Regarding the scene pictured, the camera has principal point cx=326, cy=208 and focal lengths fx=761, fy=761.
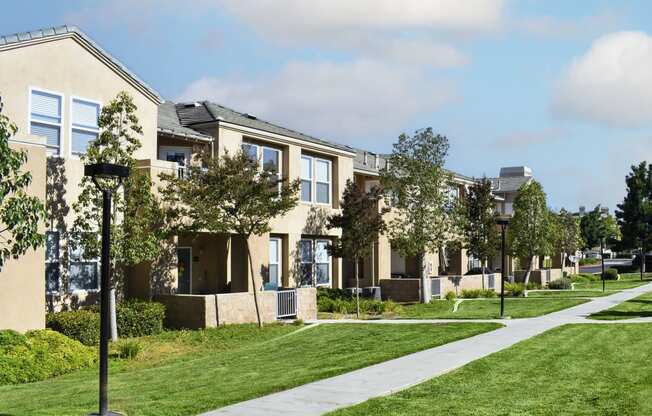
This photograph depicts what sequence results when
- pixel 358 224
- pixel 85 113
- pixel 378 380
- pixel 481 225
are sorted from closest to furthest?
1. pixel 378 380
2. pixel 85 113
3. pixel 358 224
4. pixel 481 225

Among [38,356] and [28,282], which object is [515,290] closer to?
[28,282]

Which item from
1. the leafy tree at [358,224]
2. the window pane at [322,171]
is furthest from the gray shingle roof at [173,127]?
the window pane at [322,171]

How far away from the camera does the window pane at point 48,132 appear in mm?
21019

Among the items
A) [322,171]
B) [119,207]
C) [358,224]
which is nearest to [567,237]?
[322,171]

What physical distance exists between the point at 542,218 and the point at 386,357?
101 ft

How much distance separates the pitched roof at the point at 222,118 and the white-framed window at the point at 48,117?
658cm

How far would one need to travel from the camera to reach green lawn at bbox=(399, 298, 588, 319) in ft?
86.6

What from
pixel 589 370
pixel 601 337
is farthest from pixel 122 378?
pixel 601 337

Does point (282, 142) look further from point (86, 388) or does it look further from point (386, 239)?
point (86, 388)

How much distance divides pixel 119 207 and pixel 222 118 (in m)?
7.99

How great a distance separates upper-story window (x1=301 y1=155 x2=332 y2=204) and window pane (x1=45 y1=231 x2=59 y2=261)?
1301 cm

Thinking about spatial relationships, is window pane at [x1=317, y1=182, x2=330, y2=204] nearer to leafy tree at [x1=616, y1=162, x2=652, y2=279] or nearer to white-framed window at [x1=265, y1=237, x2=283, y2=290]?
white-framed window at [x1=265, y1=237, x2=283, y2=290]

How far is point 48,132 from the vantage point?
69.9ft

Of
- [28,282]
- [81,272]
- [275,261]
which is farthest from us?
[275,261]
